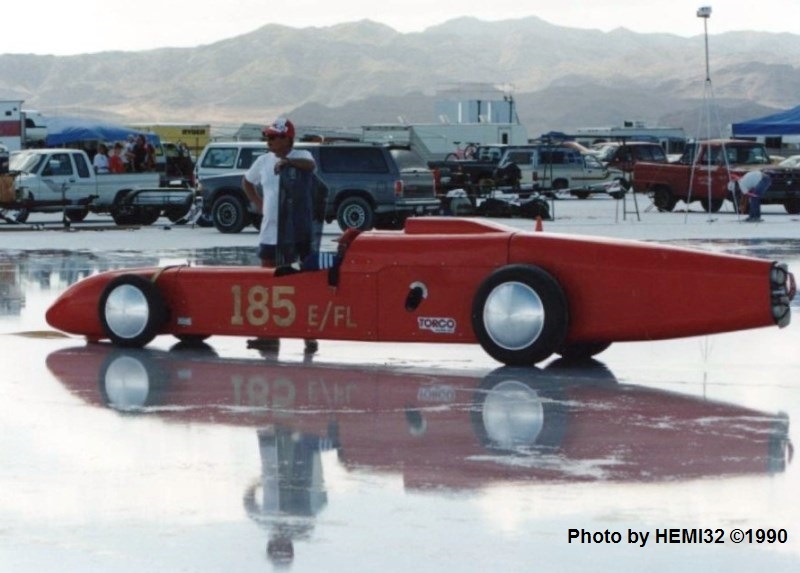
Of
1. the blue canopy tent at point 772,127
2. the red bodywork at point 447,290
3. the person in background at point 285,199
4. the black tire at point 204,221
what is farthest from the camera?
the blue canopy tent at point 772,127

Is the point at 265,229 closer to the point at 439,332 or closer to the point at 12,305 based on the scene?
the point at 439,332

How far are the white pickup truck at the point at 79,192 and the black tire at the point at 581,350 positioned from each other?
77.9 feet

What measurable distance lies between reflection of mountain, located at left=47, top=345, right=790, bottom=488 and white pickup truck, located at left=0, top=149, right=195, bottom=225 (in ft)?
75.4

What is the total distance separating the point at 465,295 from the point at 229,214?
2094cm

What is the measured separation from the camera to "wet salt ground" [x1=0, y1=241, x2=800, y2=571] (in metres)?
6.76

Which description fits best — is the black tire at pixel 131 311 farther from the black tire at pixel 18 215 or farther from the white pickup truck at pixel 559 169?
the white pickup truck at pixel 559 169

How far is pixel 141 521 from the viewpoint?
7211mm

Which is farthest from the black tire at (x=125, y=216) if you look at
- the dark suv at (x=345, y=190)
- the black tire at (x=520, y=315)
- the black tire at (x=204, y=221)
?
the black tire at (x=520, y=315)

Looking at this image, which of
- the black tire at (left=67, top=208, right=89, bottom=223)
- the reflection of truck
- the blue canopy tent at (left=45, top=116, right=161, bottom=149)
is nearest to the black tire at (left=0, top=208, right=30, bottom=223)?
the black tire at (left=67, top=208, right=89, bottom=223)

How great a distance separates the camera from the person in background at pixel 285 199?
13.1 meters

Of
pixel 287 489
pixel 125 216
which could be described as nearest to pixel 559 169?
pixel 125 216

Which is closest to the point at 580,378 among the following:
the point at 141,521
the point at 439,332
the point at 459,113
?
the point at 439,332

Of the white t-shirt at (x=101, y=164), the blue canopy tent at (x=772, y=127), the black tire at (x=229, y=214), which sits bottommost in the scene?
the black tire at (x=229, y=214)

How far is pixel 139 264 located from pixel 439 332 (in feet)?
36.5
